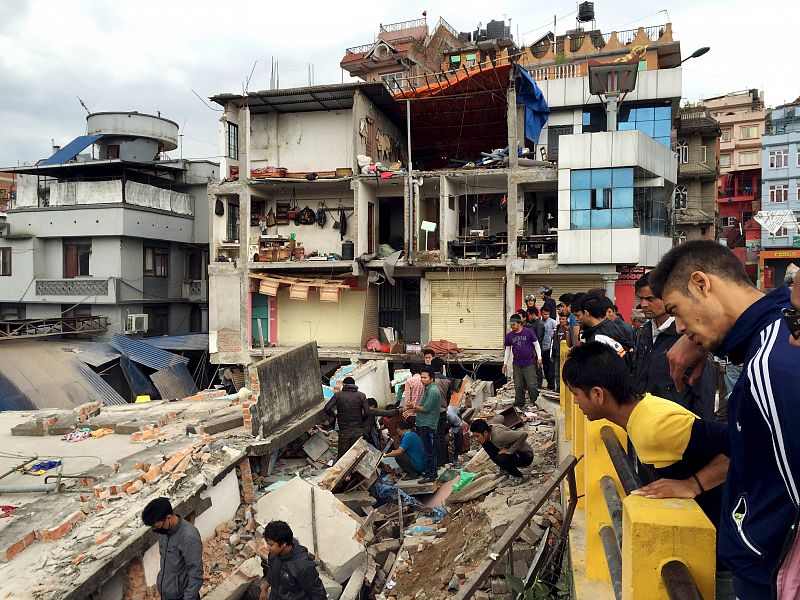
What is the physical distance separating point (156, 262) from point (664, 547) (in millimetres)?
26966

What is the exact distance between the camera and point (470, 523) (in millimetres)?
6105

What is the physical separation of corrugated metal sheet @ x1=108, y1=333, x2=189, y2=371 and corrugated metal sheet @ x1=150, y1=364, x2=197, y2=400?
0.24 meters

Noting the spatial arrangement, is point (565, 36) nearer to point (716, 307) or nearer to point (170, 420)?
point (170, 420)

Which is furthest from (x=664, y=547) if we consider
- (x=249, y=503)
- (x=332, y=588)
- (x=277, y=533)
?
(x=249, y=503)

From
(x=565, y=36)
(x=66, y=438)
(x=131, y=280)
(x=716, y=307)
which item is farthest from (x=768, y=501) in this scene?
(x=565, y=36)

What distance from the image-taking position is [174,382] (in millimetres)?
20609

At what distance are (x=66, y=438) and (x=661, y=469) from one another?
10.4 m

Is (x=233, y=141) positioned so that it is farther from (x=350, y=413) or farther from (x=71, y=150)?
(x=350, y=413)

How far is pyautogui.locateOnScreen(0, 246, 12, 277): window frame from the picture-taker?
80.5 feet

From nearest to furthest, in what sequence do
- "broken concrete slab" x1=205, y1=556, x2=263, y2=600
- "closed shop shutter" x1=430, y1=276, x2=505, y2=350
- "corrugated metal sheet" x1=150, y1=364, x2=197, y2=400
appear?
"broken concrete slab" x1=205, y1=556, x2=263, y2=600, "corrugated metal sheet" x1=150, y1=364, x2=197, y2=400, "closed shop shutter" x1=430, y1=276, x2=505, y2=350

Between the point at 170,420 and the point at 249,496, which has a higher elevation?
the point at 170,420

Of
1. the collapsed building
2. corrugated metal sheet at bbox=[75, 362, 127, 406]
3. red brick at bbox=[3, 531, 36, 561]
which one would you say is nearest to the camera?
the collapsed building

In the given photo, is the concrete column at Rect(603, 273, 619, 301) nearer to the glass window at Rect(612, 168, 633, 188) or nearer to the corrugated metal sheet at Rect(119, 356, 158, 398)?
the glass window at Rect(612, 168, 633, 188)

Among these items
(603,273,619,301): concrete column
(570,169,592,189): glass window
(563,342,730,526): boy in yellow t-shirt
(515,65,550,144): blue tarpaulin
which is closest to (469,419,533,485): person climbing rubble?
(563,342,730,526): boy in yellow t-shirt
